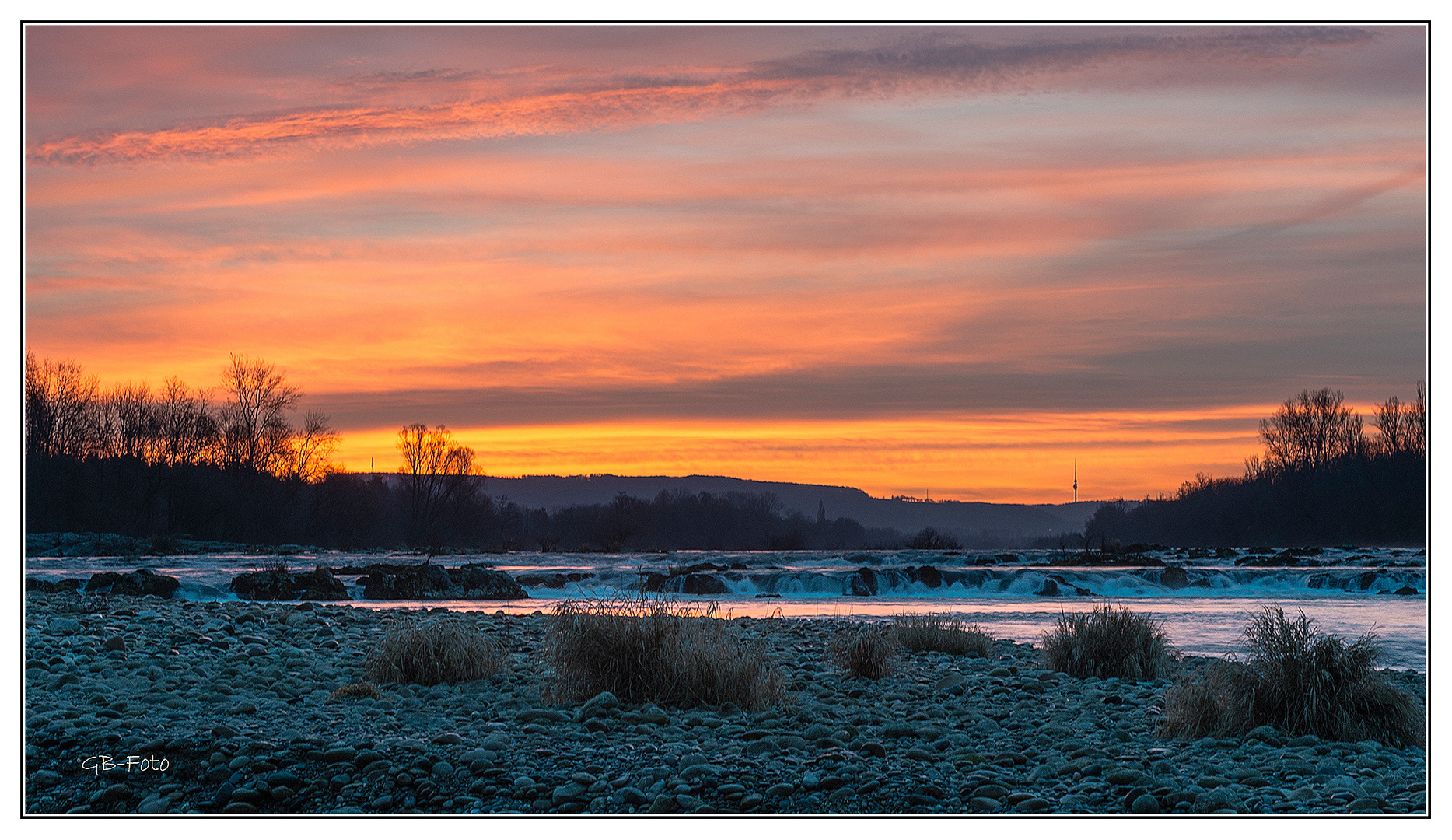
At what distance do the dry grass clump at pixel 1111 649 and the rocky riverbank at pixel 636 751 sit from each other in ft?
1.80

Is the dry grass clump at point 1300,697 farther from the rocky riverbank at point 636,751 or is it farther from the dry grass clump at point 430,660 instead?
the dry grass clump at point 430,660

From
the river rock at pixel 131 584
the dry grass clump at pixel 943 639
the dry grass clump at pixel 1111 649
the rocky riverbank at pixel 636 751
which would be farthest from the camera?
the river rock at pixel 131 584

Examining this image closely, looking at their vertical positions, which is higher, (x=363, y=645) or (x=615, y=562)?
(x=363, y=645)

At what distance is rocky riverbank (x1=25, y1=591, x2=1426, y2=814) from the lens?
5.30 meters

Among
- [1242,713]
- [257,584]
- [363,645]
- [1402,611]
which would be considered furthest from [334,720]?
[1402,611]

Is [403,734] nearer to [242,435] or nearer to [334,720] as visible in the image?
[334,720]

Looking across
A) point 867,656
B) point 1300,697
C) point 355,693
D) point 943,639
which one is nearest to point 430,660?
point 355,693

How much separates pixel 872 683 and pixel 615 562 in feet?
110

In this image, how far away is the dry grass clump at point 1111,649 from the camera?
10.0m

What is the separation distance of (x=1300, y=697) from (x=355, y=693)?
24.1ft

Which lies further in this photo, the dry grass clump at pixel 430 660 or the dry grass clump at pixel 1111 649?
the dry grass clump at pixel 1111 649

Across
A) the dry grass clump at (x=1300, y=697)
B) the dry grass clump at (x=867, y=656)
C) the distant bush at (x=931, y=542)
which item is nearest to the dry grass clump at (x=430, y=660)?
the dry grass clump at (x=867, y=656)

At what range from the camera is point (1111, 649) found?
1013 centimetres

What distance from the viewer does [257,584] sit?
24453 mm
